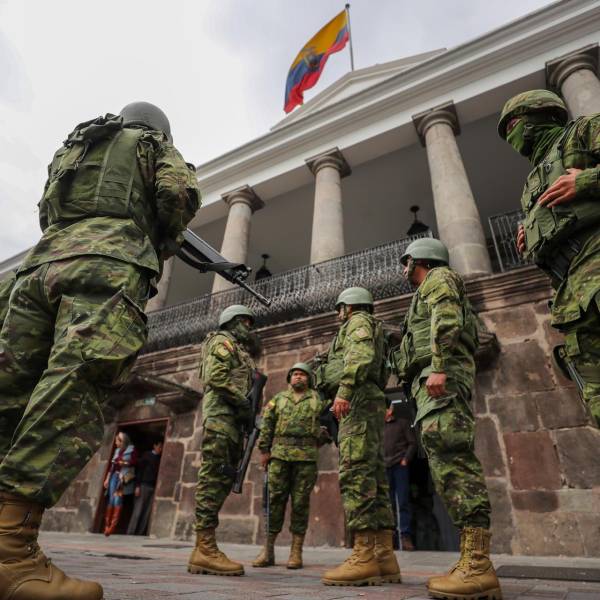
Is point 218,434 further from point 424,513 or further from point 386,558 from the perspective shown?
point 424,513

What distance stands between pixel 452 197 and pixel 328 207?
263 cm

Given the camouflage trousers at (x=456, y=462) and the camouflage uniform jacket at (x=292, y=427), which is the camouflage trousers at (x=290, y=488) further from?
the camouflage trousers at (x=456, y=462)

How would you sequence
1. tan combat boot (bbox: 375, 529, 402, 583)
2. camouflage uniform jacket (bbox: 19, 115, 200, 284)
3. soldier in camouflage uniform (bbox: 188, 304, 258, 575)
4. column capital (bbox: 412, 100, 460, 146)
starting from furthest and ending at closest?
column capital (bbox: 412, 100, 460, 146) → soldier in camouflage uniform (bbox: 188, 304, 258, 575) → tan combat boot (bbox: 375, 529, 402, 583) → camouflage uniform jacket (bbox: 19, 115, 200, 284)

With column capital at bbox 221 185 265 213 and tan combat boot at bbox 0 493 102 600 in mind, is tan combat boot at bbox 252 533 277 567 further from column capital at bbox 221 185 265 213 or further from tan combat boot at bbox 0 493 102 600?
column capital at bbox 221 185 265 213

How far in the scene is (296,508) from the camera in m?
3.61

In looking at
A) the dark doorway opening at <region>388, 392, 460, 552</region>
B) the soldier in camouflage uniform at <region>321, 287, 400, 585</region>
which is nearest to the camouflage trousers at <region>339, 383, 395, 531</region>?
the soldier in camouflage uniform at <region>321, 287, 400, 585</region>

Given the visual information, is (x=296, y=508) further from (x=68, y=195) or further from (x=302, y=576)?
(x=68, y=195)

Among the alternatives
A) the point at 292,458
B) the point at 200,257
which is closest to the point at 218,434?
the point at 292,458

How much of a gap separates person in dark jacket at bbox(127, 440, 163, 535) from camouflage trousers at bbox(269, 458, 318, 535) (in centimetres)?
463

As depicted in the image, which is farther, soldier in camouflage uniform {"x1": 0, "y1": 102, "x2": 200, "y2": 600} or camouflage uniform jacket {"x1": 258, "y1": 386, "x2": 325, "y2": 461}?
camouflage uniform jacket {"x1": 258, "y1": 386, "x2": 325, "y2": 461}

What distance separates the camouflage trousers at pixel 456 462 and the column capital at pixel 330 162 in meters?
8.77

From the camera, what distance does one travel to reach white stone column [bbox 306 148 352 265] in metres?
8.48

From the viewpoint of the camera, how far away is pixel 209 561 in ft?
8.90

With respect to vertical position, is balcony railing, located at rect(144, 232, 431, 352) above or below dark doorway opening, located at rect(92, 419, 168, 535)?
above
